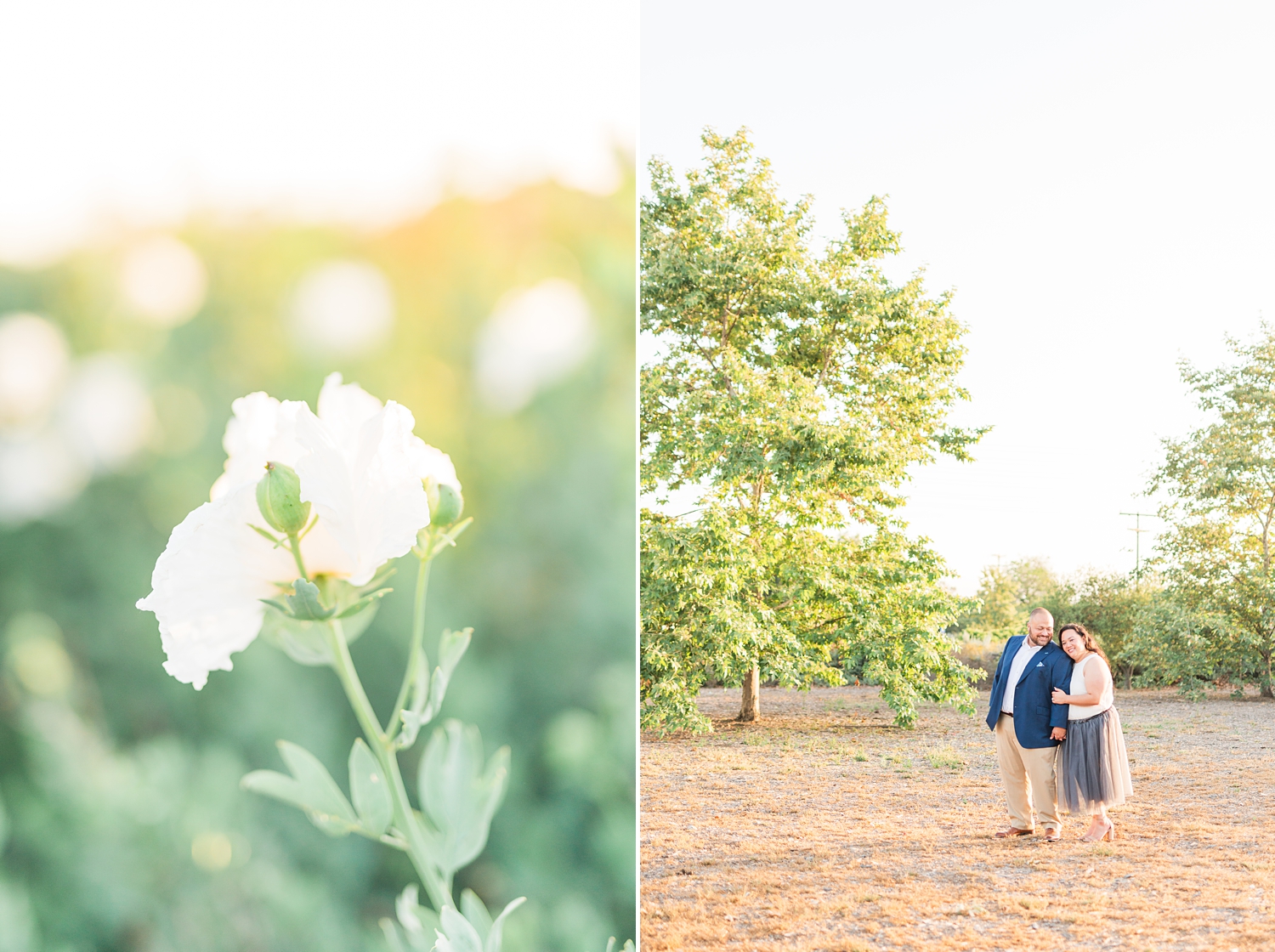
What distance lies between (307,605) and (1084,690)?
3747 mm

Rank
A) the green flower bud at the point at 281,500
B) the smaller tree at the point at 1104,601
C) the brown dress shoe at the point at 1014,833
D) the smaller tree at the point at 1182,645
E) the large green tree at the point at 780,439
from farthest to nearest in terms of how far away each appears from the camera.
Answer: the smaller tree at the point at 1104,601, the smaller tree at the point at 1182,645, the large green tree at the point at 780,439, the brown dress shoe at the point at 1014,833, the green flower bud at the point at 281,500

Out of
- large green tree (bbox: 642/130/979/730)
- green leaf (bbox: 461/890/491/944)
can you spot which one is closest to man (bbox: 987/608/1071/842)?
large green tree (bbox: 642/130/979/730)

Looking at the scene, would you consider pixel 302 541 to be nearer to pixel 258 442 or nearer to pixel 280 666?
pixel 258 442

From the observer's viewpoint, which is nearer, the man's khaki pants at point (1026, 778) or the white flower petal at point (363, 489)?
the white flower petal at point (363, 489)

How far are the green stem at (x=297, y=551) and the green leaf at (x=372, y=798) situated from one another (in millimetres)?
275

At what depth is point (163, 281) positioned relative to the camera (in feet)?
4.72

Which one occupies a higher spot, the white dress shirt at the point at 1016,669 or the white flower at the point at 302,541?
the white flower at the point at 302,541

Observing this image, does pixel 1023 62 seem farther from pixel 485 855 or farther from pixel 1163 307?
pixel 485 855

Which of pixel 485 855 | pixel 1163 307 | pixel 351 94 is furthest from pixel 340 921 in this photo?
pixel 1163 307

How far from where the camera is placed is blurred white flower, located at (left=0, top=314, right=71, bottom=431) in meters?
1.36

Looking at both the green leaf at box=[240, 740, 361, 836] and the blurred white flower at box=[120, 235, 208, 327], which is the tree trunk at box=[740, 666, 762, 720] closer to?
the blurred white flower at box=[120, 235, 208, 327]

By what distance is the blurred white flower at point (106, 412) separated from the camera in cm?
135

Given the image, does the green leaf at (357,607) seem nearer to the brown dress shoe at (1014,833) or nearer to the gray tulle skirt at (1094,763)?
the gray tulle skirt at (1094,763)

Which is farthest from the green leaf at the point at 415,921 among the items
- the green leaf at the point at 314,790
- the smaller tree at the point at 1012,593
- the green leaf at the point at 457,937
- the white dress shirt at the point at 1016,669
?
the smaller tree at the point at 1012,593
